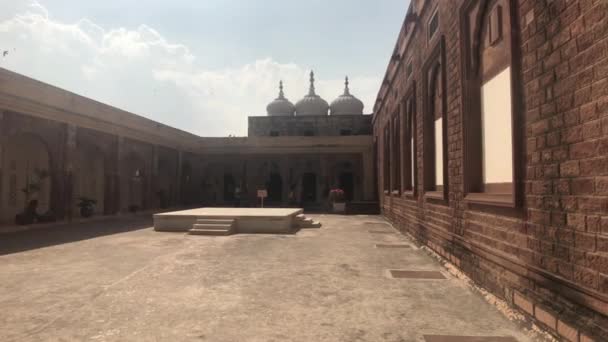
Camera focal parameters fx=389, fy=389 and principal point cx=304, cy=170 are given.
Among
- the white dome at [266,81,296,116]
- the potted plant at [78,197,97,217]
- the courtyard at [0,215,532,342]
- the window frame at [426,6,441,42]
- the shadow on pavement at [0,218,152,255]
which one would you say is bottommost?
the courtyard at [0,215,532,342]

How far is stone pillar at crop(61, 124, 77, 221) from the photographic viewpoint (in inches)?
595

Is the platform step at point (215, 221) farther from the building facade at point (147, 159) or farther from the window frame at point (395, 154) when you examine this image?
the building facade at point (147, 159)

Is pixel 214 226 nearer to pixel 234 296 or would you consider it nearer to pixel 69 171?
pixel 234 296

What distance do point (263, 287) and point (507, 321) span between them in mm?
2994

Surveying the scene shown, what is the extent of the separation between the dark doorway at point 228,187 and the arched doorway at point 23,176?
45.0ft

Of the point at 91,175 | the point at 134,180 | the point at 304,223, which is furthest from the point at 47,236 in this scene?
the point at 134,180

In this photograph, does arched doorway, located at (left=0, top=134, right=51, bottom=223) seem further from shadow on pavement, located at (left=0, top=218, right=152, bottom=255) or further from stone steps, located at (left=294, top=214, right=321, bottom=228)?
stone steps, located at (left=294, top=214, right=321, bottom=228)

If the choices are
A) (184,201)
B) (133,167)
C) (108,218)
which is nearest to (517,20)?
(108,218)

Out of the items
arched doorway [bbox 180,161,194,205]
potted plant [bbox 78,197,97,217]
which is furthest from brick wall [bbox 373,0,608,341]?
arched doorway [bbox 180,161,194,205]

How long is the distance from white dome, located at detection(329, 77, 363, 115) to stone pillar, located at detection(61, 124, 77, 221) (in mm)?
25205

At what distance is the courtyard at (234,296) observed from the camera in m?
3.77

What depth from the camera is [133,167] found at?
21109 mm

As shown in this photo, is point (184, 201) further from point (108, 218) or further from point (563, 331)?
point (563, 331)

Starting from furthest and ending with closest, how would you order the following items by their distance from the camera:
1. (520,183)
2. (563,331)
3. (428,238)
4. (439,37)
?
1. (428,238)
2. (439,37)
3. (520,183)
4. (563,331)
